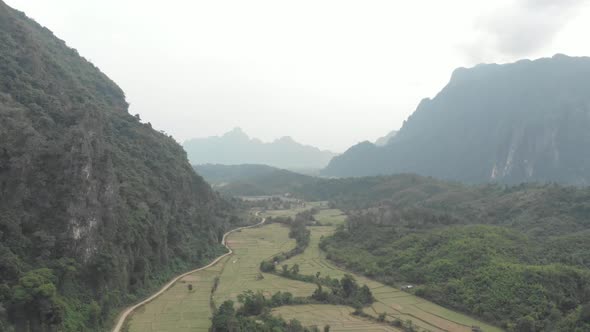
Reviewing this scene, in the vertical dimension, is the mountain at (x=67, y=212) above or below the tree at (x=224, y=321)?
above

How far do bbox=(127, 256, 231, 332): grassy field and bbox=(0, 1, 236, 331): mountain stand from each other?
2.16 metres

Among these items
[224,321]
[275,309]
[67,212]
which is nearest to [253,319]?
[224,321]

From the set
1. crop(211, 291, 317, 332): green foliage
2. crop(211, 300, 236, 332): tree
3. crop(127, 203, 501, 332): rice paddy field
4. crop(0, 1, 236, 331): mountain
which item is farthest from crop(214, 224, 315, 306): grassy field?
crop(211, 300, 236, 332): tree

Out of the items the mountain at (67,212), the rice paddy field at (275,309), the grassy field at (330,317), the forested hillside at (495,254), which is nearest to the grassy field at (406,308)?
the rice paddy field at (275,309)

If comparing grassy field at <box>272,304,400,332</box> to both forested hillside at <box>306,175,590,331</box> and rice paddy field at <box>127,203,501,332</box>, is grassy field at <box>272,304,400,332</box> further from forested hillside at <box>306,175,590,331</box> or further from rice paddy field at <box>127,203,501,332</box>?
forested hillside at <box>306,175,590,331</box>

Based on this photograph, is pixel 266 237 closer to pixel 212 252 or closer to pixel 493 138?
pixel 212 252

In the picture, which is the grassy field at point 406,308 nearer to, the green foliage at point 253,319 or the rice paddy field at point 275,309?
the rice paddy field at point 275,309

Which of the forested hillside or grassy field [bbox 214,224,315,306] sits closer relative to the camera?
the forested hillside

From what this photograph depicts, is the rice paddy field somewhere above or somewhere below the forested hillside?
below

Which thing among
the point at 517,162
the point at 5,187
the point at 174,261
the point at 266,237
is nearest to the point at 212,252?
the point at 174,261

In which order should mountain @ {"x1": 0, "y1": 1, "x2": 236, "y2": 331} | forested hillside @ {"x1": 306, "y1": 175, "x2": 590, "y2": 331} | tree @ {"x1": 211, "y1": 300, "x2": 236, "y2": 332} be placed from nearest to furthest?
mountain @ {"x1": 0, "y1": 1, "x2": 236, "y2": 331} < tree @ {"x1": 211, "y1": 300, "x2": 236, "y2": 332} < forested hillside @ {"x1": 306, "y1": 175, "x2": 590, "y2": 331}

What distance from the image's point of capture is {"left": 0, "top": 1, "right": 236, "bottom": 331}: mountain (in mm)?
28859

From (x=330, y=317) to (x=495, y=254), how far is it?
64.9 ft

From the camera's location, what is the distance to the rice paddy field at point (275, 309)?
3438 cm
